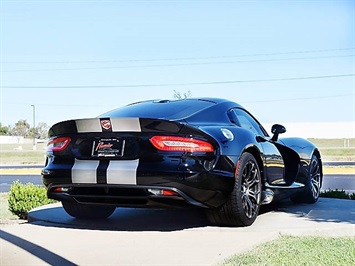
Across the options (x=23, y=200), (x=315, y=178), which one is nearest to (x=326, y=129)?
(x=315, y=178)

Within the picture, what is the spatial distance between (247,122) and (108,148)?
1855 mm

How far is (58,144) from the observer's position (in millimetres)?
4344

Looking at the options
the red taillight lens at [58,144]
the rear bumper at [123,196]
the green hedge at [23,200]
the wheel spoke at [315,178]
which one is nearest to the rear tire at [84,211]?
the rear bumper at [123,196]

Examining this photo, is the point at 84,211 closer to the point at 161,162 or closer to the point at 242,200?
the point at 161,162

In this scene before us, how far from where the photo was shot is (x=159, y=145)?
390cm

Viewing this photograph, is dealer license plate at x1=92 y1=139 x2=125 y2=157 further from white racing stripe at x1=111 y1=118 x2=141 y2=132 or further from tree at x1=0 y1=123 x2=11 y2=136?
tree at x1=0 y1=123 x2=11 y2=136

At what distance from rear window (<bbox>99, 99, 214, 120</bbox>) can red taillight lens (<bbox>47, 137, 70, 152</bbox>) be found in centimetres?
61

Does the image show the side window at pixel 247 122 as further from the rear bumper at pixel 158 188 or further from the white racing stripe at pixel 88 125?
the white racing stripe at pixel 88 125

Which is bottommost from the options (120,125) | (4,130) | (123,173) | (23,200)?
(4,130)

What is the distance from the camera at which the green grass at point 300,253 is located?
10.4 ft

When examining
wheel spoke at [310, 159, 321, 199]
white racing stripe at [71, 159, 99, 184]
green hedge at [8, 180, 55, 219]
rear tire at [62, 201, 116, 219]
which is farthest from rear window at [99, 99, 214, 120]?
green hedge at [8, 180, 55, 219]

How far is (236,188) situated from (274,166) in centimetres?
125

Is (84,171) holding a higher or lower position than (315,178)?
higher

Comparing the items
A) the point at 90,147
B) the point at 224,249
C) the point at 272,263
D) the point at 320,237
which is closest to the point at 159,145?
the point at 90,147
